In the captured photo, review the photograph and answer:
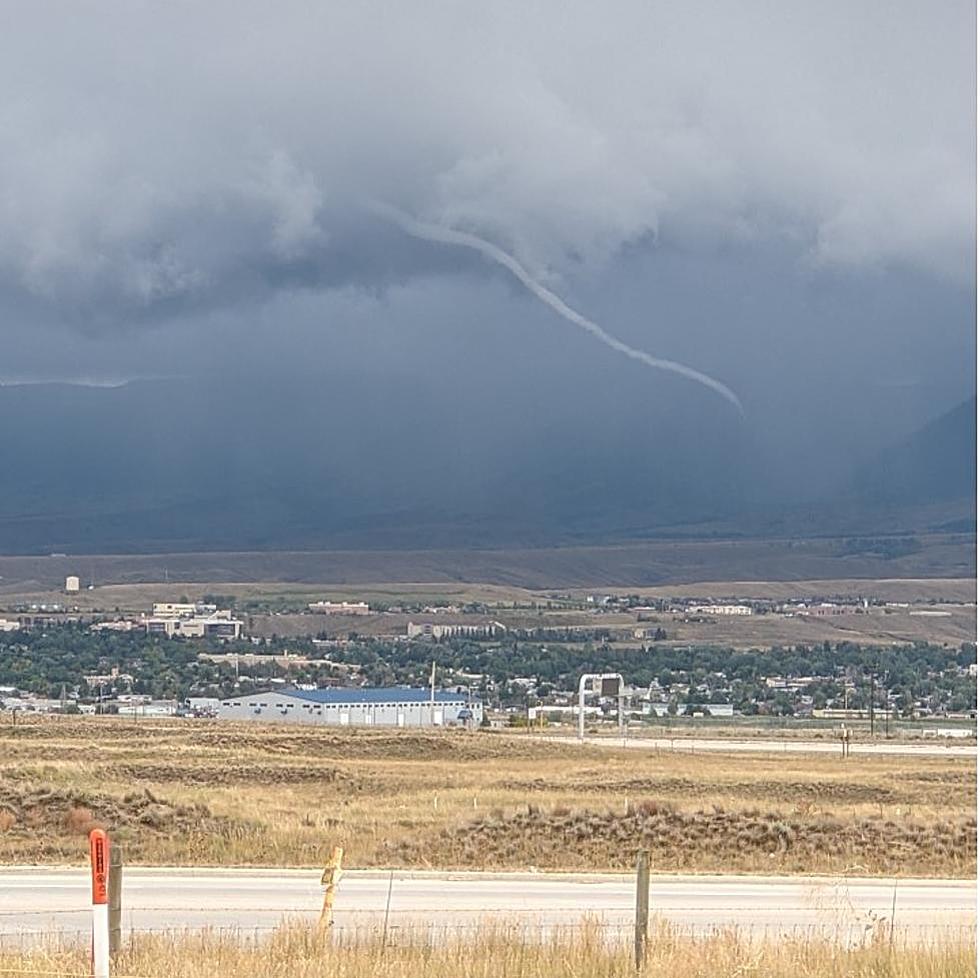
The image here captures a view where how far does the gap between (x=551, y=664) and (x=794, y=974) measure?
155675mm

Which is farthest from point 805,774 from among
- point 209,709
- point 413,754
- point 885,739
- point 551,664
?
point 551,664

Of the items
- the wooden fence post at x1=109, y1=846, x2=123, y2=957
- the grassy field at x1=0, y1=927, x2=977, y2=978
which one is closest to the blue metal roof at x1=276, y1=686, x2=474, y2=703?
the grassy field at x1=0, y1=927, x2=977, y2=978

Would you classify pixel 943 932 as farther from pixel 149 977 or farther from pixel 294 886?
pixel 294 886

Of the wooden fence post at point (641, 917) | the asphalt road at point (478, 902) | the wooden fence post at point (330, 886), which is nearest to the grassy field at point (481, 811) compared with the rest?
the asphalt road at point (478, 902)

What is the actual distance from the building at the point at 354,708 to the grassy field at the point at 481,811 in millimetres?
44543

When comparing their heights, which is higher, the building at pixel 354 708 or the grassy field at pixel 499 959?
the grassy field at pixel 499 959

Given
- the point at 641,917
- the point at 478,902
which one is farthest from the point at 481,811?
the point at 641,917

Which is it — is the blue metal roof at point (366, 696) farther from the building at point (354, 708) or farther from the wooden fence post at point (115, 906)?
the wooden fence post at point (115, 906)

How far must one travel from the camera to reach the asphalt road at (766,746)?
248 feet

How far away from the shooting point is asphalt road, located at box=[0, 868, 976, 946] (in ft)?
62.3

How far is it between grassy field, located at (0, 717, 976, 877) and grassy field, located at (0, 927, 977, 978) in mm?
13469

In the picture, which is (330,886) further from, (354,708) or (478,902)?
(354,708)

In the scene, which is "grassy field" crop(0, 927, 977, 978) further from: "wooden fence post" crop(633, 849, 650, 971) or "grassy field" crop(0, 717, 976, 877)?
"grassy field" crop(0, 717, 976, 877)

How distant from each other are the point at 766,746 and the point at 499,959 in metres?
66.4
